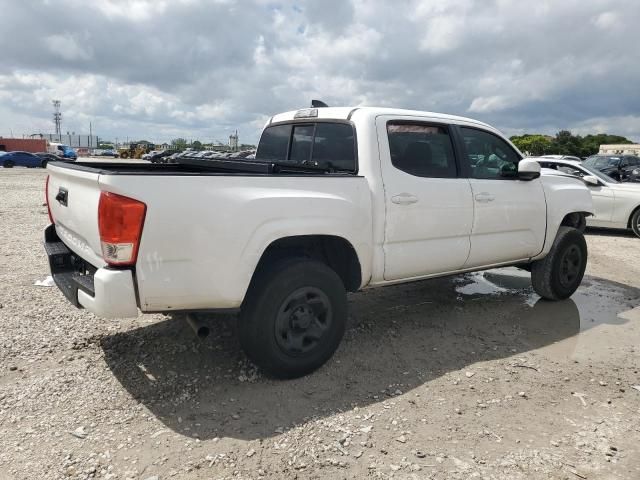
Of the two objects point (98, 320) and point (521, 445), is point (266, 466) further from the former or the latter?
point (98, 320)

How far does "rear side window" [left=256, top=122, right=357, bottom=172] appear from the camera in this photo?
3.99 metres

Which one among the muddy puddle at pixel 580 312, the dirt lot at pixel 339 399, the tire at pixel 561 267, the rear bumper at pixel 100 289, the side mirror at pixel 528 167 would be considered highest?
the side mirror at pixel 528 167

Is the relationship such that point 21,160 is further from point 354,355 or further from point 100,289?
point 100,289

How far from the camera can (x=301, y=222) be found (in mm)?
3262

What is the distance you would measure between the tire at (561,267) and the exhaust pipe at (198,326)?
391cm

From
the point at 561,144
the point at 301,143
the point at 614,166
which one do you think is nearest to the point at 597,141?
the point at 561,144

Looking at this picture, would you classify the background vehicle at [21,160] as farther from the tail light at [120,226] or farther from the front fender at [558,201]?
the tail light at [120,226]

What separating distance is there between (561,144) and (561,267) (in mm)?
82212

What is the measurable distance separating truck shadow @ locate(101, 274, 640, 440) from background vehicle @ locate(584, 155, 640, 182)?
28.2 ft

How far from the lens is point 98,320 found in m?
4.49

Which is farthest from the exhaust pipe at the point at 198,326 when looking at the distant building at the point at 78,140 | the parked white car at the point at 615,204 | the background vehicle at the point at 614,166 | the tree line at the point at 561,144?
the distant building at the point at 78,140

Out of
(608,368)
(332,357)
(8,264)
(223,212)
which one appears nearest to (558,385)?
(608,368)

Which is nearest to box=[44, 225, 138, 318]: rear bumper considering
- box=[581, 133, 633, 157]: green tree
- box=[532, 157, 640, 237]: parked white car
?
box=[532, 157, 640, 237]: parked white car

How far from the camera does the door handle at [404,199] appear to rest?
381 cm
